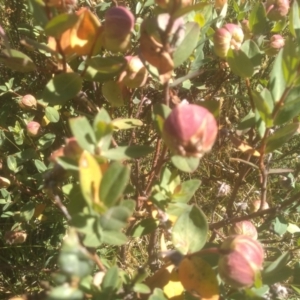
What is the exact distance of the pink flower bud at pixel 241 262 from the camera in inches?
34.3

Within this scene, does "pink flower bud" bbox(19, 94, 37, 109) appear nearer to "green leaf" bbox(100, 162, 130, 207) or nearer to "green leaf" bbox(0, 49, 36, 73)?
"green leaf" bbox(0, 49, 36, 73)

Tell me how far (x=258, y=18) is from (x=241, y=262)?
0.88m

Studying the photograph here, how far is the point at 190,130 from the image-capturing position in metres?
0.76

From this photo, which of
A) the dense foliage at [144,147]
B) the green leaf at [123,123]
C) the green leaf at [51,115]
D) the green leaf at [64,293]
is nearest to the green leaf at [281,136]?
the dense foliage at [144,147]

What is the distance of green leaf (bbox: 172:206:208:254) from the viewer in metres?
1.04

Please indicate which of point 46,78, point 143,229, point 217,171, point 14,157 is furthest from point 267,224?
point 46,78

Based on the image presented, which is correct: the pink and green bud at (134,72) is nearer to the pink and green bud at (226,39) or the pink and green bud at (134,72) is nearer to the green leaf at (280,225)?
the pink and green bud at (226,39)

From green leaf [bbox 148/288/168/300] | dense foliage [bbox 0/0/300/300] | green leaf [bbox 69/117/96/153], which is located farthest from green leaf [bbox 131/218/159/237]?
green leaf [bbox 69/117/96/153]

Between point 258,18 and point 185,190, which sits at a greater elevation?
point 258,18

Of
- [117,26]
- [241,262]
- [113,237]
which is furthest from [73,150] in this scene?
[241,262]

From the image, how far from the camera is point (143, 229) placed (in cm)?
122

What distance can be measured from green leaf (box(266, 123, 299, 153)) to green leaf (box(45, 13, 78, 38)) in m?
0.55

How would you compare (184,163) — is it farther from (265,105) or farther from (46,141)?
(46,141)

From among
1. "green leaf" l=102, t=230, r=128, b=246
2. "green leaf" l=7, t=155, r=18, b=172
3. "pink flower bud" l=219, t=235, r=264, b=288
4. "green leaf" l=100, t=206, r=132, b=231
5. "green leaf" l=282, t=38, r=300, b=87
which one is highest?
"green leaf" l=282, t=38, r=300, b=87
